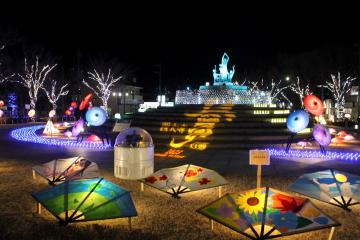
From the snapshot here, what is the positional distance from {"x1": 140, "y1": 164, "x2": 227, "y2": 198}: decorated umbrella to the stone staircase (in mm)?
8269

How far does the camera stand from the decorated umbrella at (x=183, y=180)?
9.10 meters

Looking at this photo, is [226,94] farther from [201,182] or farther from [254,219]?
[254,219]

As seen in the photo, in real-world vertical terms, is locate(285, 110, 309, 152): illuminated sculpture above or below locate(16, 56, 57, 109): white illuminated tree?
below

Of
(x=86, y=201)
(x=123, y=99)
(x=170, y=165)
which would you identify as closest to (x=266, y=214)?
(x=86, y=201)

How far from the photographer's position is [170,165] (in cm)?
1341

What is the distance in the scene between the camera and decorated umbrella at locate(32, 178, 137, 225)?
6887 millimetres

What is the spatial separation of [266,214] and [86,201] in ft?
11.8

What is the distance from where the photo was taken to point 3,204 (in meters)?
8.42

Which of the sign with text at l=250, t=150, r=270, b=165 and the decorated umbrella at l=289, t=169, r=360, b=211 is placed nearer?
the sign with text at l=250, t=150, r=270, b=165

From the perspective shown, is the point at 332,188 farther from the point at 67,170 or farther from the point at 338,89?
the point at 338,89

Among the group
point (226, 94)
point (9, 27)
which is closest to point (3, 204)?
point (226, 94)

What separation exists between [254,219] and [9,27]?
44.0 m

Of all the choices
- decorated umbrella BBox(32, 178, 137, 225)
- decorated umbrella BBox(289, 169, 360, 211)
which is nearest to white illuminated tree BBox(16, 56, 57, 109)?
decorated umbrella BBox(32, 178, 137, 225)

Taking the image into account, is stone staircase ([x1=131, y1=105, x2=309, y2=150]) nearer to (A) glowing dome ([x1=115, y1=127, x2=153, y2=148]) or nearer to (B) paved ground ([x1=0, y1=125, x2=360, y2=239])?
(B) paved ground ([x1=0, y1=125, x2=360, y2=239])
